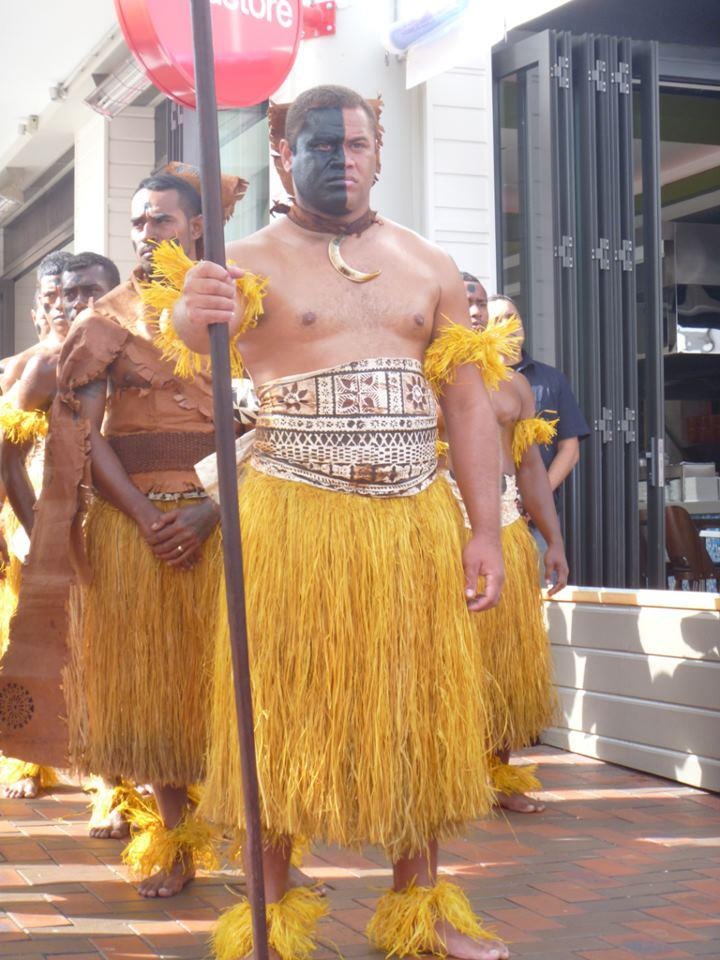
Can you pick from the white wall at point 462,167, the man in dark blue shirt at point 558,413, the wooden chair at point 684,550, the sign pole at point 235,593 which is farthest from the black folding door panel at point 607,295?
the sign pole at point 235,593

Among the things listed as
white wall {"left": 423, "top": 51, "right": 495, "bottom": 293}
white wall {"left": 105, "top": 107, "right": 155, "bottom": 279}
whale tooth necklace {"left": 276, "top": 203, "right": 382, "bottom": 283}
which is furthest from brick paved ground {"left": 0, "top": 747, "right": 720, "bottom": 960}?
white wall {"left": 105, "top": 107, "right": 155, "bottom": 279}

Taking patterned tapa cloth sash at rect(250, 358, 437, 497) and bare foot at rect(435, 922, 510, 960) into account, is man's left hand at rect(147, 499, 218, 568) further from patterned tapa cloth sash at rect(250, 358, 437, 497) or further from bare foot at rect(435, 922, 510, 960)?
bare foot at rect(435, 922, 510, 960)

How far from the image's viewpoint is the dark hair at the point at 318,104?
3.15 meters

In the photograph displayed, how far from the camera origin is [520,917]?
3.55 m

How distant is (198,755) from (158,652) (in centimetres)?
29

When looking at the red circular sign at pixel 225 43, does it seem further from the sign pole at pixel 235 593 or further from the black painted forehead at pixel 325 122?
the sign pole at pixel 235 593

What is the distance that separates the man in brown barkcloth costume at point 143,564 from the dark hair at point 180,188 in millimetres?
79

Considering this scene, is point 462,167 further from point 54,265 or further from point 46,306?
point 46,306

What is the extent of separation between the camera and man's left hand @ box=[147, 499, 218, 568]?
377 centimetres

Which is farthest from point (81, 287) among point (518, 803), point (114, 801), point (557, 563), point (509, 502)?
point (518, 803)

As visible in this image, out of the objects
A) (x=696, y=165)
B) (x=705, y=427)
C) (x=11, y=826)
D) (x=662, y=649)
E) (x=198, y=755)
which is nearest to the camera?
(x=198, y=755)

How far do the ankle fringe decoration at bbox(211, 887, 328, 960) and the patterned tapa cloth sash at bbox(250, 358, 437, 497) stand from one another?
2.96 ft

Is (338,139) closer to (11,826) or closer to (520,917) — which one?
(520,917)

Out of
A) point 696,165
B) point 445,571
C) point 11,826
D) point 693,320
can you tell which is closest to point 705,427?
point 693,320
